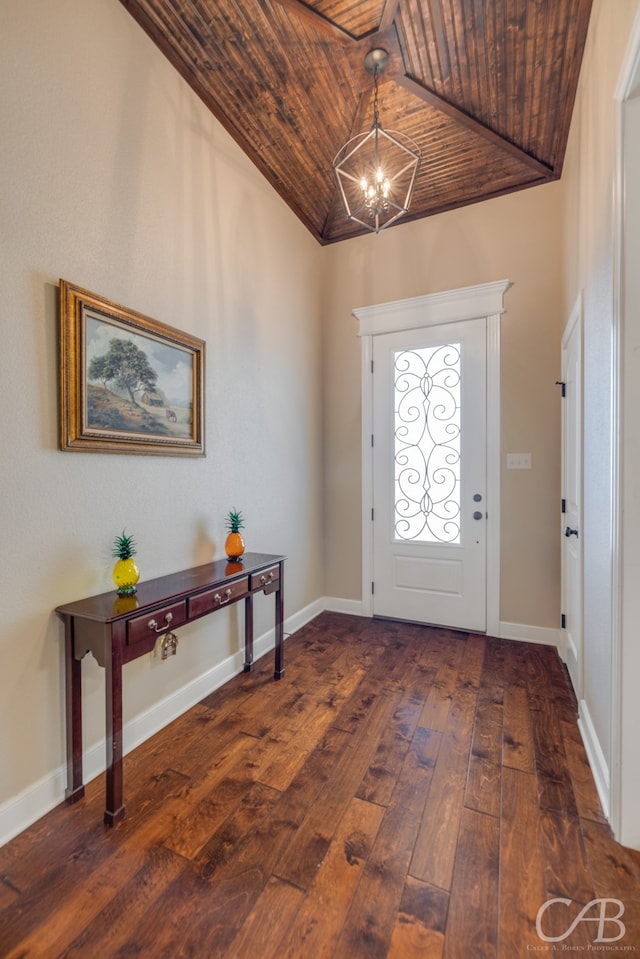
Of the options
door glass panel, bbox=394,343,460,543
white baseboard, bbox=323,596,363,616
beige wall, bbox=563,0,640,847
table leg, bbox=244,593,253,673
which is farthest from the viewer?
white baseboard, bbox=323,596,363,616

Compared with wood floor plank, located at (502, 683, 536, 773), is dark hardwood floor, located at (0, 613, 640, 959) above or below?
below

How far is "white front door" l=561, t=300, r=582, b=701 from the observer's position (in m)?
2.16

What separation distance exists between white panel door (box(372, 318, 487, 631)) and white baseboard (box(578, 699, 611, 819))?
3.82 ft

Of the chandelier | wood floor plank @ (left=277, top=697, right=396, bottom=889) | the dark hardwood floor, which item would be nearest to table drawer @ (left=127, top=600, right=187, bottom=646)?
the dark hardwood floor

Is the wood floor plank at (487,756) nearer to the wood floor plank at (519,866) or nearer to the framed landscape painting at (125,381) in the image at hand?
the wood floor plank at (519,866)

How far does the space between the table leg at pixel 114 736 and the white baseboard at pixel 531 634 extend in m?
2.58

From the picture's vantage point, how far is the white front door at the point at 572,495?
216cm

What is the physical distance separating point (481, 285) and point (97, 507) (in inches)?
116

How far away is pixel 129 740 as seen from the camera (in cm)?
189

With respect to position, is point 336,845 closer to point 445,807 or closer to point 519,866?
point 445,807

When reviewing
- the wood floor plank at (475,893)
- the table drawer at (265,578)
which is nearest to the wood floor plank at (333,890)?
the wood floor plank at (475,893)

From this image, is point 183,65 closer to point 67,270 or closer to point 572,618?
point 67,270

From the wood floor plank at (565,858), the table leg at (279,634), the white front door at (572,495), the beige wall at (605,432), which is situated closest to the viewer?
the wood floor plank at (565,858)

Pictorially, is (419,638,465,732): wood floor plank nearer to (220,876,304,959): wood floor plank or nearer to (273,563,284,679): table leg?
(273,563,284,679): table leg
